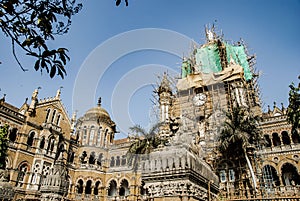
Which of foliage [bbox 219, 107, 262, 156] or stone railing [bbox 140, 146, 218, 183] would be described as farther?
foliage [bbox 219, 107, 262, 156]

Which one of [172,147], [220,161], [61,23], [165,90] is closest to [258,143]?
[220,161]

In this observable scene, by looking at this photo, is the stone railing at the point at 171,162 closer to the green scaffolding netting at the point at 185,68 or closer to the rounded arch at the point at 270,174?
the rounded arch at the point at 270,174

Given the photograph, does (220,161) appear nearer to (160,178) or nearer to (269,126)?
(269,126)

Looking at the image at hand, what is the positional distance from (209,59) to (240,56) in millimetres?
4534

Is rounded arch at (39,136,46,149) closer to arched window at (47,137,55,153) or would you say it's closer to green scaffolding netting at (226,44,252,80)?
arched window at (47,137,55,153)

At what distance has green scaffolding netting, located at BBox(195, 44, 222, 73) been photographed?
105ft

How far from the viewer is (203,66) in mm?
32875

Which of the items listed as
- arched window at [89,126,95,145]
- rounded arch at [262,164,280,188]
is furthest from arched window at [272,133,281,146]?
arched window at [89,126,95,145]

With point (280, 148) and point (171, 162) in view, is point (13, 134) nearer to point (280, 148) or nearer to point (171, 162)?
point (171, 162)

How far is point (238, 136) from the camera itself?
20.2 meters

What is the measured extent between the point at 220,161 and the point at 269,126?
684 centimetres

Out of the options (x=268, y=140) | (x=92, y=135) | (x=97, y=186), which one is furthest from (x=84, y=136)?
(x=268, y=140)

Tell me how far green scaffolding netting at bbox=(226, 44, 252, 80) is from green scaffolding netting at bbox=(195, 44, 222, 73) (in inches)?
63.5

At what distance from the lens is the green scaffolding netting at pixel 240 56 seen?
31672 mm
